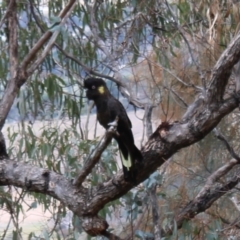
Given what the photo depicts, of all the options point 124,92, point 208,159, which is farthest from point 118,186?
point 208,159

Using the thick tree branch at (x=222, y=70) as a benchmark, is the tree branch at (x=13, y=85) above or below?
above

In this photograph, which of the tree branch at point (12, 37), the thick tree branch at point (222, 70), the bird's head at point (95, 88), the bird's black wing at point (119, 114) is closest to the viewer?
the thick tree branch at point (222, 70)

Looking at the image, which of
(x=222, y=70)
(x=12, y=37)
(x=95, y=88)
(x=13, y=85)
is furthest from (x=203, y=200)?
(x=12, y=37)

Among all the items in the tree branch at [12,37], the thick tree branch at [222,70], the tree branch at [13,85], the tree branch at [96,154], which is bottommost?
the tree branch at [96,154]

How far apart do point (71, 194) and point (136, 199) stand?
34 cm

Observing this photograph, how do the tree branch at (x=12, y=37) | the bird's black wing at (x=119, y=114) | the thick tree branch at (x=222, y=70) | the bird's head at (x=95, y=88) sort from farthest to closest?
1. the tree branch at (x=12, y=37)
2. the bird's head at (x=95, y=88)
3. the bird's black wing at (x=119, y=114)
4. the thick tree branch at (x=222, y=70)

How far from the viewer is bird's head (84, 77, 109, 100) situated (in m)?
2.41

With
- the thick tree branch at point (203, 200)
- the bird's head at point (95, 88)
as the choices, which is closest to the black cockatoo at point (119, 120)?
the bird's head at point (95, 88)

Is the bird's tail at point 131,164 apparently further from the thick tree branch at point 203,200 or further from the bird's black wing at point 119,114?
the thick tree branch at point 203,200

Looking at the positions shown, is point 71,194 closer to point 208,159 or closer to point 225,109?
point 225,109

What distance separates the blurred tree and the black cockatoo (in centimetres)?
4

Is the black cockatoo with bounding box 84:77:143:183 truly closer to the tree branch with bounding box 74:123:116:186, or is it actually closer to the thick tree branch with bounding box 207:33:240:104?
the tree branch with bounding box 74:123:116:186

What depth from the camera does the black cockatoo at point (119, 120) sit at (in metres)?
2.17

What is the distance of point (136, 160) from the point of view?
7.11ft
